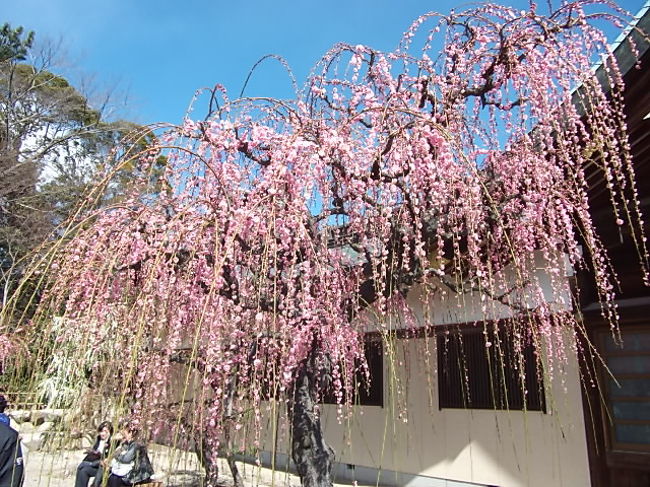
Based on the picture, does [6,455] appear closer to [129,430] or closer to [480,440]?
[129,430]

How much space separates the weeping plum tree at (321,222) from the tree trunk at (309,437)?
0.01 m

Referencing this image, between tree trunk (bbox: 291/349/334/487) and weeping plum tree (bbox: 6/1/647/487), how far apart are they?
0.03 ft

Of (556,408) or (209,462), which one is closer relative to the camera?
(209,462)

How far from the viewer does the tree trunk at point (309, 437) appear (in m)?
3.09

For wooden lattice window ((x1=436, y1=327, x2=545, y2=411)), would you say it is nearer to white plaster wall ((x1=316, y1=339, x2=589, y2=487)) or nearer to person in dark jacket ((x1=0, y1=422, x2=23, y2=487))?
white plaster wall ((x1=316, y1=339, x2=589, y2=487))

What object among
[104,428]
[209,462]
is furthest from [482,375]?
[104,428]

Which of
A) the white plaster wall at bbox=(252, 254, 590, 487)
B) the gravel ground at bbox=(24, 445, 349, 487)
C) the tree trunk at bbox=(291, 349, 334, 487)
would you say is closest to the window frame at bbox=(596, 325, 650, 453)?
the white plaster wall at bbox=(252, 254, 590, 487)

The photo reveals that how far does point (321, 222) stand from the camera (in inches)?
122

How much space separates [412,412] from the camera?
5.94 m

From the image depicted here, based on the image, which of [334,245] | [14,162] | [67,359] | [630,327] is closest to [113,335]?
[67,359]

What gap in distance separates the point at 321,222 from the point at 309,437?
4.56 ft

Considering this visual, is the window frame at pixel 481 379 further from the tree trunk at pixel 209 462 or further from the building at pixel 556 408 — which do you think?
the tree trunk at pixel 209 462

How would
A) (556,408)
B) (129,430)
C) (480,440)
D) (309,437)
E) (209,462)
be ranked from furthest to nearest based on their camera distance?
(480,440) < (556,408) < (209,462) < (309,437) < (129,430)

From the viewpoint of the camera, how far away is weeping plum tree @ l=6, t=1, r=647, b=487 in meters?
2.43
